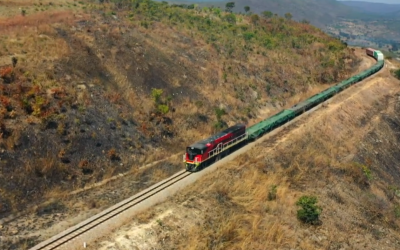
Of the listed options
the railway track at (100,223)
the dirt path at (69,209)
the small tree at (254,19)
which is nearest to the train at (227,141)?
the dirt path at (69,209)

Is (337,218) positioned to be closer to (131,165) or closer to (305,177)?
(305,177)

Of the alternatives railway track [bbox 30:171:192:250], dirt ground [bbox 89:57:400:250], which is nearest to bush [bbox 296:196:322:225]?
dirt ground [bbox 89:57:400:250]

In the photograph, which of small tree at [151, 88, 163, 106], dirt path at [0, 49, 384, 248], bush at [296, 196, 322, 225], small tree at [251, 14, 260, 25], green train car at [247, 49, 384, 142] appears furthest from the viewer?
small tree at [251, 14, 260, 25]

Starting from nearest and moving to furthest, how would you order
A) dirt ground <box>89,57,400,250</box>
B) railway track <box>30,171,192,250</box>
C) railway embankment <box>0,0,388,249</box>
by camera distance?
railway track <box>30,171,192,250</box>
dirt ground <box>89,57,400,250</box>
railway embankment <box>0,0,388,249</box>

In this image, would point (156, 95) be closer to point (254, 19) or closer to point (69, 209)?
point (69, 209)

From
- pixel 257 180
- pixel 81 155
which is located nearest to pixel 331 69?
pixel 257 180

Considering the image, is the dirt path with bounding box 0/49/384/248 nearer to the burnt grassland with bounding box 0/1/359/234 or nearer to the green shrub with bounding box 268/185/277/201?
the burnt grassland with bounding box 0/1/359/234

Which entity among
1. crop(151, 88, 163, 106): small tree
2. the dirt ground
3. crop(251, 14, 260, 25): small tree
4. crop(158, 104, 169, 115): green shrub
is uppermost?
crop(251, 14, 260, 25): small tree
